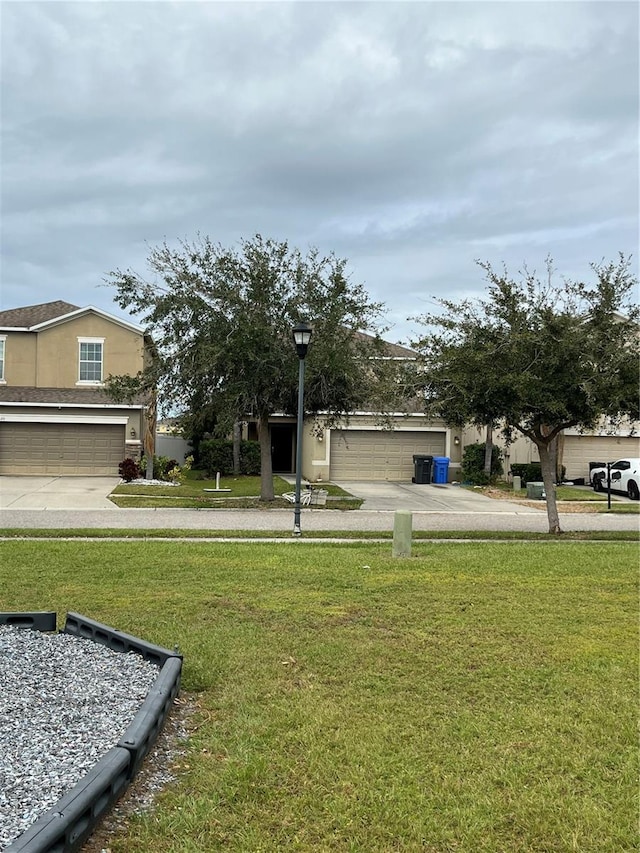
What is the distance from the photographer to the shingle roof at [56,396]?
93.9ft

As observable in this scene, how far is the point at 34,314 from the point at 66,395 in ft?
13.2

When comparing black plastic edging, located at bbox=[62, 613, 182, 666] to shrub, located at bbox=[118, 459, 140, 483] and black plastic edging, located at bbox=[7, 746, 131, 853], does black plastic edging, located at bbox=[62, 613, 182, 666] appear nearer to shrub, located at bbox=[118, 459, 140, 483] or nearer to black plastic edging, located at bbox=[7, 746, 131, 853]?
black plastic edging, located at bbox=[7, 746, 131, 853]

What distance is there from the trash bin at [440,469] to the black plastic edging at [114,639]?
79.7 feet

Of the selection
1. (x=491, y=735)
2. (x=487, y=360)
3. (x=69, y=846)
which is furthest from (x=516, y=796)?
(x=487, y=360)

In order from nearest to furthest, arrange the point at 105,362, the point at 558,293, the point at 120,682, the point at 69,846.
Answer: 1. the point at 69,846
2. the point at 120,682
3. the point at 558,293
4. the point at 105,362

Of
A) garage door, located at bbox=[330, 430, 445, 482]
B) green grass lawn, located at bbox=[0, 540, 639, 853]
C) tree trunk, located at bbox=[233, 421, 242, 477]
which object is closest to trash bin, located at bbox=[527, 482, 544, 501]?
garage door, located at bbox=[330, 430, 445, 482]

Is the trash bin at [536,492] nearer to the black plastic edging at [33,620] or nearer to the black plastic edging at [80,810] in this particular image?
the black plastic edging at [33,620]

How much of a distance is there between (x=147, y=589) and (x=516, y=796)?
5603mm

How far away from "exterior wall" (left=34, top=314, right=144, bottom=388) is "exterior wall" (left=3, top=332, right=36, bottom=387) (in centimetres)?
20

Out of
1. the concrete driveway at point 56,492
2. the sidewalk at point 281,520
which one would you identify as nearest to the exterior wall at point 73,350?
the concrete driveway at point 56,492

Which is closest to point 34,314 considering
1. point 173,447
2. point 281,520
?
point 173,447

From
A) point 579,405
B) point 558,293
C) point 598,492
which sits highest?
point 558,293

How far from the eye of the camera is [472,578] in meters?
9.57

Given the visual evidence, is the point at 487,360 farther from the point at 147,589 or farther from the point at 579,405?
the point at 147,589
